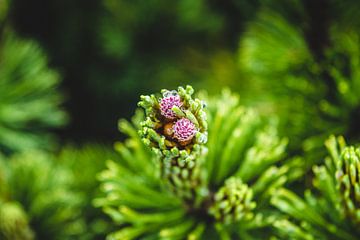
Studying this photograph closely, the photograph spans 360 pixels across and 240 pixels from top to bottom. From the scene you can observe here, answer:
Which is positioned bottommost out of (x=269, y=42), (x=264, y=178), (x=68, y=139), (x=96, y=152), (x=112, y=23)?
(x=264, y=178)

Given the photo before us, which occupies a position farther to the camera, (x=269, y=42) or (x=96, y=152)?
(x=96, y=152)

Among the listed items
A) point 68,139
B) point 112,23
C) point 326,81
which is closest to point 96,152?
point 68,139

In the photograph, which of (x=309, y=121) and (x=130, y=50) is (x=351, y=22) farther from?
(x=130, y=50)

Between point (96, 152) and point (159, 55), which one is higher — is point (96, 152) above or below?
below

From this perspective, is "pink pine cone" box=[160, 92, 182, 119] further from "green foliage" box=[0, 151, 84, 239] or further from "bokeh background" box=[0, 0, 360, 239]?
"green foliage" box=[0, 151, 84, 239]

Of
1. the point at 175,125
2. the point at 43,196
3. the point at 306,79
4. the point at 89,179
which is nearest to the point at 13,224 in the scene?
the point at 43,196

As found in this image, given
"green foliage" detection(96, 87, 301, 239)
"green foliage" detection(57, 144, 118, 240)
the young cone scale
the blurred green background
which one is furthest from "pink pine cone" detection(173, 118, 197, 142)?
the blurred green background

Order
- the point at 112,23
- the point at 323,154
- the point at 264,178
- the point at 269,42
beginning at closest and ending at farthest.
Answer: the point at 264,178 < the point at 323,154 < the point at 269,42 < the point at 112,23
